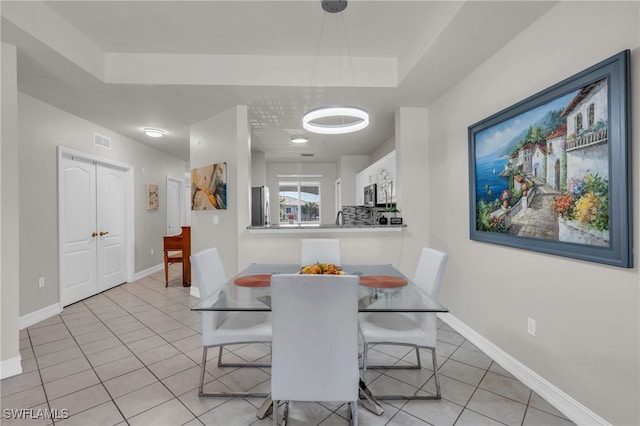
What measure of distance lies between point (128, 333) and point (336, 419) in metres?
2.38

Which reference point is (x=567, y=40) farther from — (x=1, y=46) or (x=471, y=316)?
(x=1, y=46)

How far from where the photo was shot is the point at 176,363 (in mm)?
2344

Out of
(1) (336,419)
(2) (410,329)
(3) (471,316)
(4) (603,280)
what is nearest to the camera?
(4) (603,280)

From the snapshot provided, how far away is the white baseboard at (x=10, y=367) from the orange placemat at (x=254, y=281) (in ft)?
5.84

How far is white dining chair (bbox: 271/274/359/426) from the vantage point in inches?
51.5

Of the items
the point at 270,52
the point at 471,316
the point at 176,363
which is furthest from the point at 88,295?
the point at 471,316

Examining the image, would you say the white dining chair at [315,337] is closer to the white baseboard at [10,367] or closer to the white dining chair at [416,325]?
the white dining chair at [416,325]

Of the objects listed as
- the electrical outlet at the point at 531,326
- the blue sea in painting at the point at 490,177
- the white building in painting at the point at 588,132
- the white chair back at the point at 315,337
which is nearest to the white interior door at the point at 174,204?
the white chair back at the point at 315,337

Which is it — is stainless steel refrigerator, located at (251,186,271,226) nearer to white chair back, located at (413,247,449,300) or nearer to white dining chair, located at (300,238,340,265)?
white dining chair, located at (300,238,340,265)

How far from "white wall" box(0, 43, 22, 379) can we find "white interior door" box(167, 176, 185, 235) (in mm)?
4249

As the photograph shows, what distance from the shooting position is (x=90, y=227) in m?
4.21

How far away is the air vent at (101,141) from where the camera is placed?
4266 mm

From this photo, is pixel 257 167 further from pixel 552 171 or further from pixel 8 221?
pixel 552 171

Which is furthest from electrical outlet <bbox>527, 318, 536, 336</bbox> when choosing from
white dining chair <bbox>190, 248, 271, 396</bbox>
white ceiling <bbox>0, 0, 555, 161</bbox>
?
white ceiling <bbox>0, 0, 555, 161</bbox>
